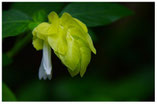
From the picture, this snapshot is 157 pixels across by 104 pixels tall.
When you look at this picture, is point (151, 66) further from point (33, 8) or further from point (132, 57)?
point (33, 8)

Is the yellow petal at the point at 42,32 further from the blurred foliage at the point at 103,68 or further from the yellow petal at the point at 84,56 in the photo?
the blurred foliage at the point at 103,68

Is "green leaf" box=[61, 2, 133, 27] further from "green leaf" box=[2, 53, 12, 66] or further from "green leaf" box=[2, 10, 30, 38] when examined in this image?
"green leaf" box=[2, 53, 12, 66]

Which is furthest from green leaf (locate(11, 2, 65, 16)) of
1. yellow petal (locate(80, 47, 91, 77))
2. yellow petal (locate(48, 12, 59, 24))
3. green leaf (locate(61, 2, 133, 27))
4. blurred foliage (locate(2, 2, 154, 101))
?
yellow petal (locate(80, 47, 91, 77))

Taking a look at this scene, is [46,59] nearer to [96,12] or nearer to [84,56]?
[84,56]

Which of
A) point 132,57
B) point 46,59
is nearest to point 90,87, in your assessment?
point 132,57

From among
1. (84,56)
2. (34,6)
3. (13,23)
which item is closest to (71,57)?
(84,56)

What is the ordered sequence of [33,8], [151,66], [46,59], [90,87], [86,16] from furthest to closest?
1. [151,66]
2. [90,87]
3. [33,8]
4. [86,16]
5. [46,59]
